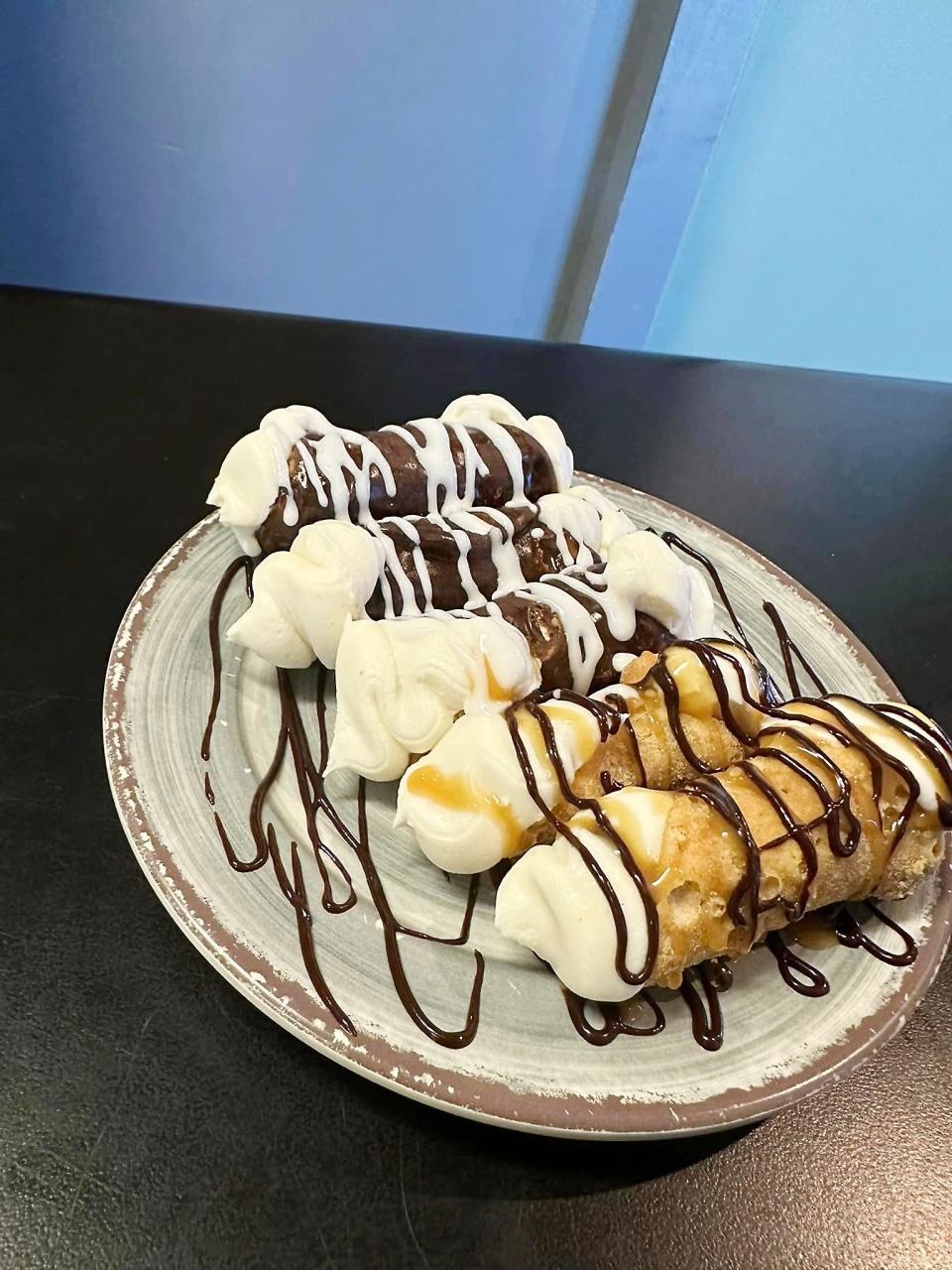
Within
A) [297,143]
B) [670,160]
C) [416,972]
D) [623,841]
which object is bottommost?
[416,972]

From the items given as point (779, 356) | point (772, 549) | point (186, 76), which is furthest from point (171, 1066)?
point (779, 356)

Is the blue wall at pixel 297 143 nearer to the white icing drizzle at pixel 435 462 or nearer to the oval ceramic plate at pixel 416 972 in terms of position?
the white icing drizzle at pixel 435 462

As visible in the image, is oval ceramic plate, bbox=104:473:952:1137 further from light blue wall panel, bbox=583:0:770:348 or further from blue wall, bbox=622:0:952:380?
blue wall, bbox=622:0:952:380

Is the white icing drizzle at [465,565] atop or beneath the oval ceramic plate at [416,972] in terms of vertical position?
atop

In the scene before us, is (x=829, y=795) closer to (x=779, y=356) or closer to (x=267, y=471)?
(x=267, y=471)

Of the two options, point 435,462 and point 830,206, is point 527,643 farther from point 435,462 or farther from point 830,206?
point 830,206

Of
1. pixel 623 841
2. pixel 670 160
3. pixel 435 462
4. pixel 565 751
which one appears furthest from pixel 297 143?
pixel 623 841

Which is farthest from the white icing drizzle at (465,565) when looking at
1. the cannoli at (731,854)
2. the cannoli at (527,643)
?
the cannoli at (731,854)
